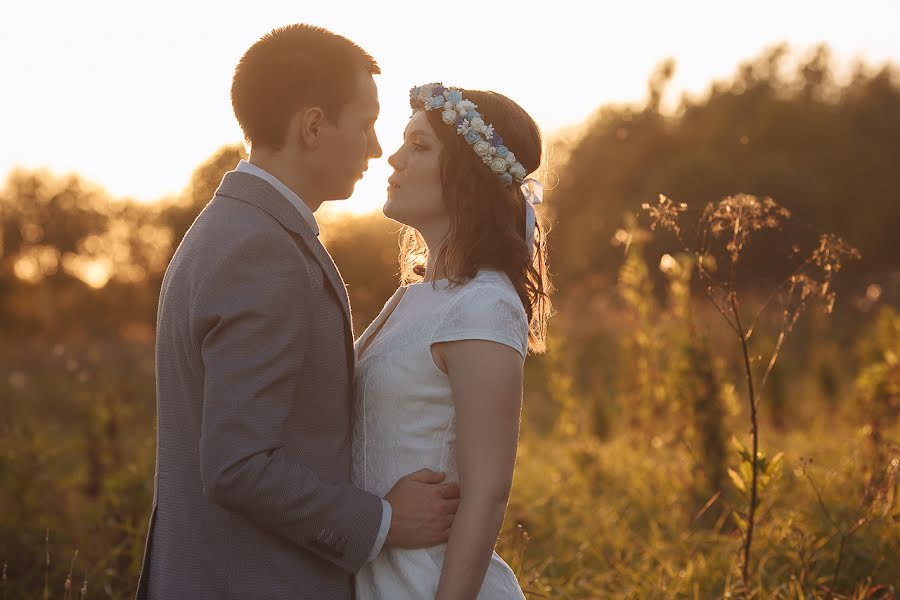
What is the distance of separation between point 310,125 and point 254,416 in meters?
0.86

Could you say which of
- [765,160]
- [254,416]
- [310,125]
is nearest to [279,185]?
[310,125]

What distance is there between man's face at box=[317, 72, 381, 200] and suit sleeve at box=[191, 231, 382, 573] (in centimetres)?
41

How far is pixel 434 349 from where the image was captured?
90.6 inches

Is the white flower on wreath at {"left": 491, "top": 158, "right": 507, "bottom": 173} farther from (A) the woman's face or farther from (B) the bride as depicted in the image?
(A) the woman's face

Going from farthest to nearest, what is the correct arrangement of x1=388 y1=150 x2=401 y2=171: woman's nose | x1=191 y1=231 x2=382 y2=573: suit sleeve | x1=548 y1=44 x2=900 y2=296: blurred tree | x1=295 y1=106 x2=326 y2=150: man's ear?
1. x1=548 y1=44 x2=900 y2=296: blurred tree
2. x1=388 y1=150 x2=401 y2=171: woman's nose
3. x1=295 y1=106 x2=326 y2=150: man's ear
4. x1=191 y1=231 x2=382 y2=573: suit sleeve

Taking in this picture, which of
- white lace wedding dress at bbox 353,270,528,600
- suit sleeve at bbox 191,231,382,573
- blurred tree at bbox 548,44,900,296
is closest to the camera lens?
suit sleeve at bbox 191,231,382,573

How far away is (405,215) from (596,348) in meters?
16.7

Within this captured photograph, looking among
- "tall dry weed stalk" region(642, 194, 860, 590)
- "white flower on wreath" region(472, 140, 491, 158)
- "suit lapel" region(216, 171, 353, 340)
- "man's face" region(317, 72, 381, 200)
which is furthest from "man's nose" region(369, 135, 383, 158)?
"tall dry weed stalk" region(642, 194, 860, 590)

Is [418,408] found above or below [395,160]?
below

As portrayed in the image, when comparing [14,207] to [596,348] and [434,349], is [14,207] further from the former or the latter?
[434,349]

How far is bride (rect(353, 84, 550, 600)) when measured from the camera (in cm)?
217

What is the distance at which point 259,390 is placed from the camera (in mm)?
1957

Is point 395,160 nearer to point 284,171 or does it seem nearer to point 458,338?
point 284,171

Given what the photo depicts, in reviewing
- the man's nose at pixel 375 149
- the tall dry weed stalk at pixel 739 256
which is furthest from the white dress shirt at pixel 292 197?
the tall dry weed stalk at pixel 739 256
